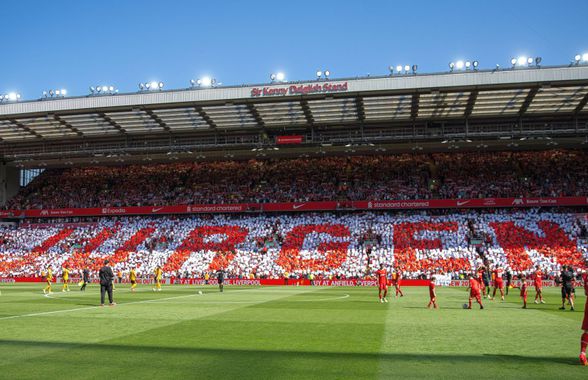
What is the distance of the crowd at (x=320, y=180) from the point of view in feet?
202

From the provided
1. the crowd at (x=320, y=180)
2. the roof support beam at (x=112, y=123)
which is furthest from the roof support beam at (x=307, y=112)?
the roof support beam at (x=112, y=123)

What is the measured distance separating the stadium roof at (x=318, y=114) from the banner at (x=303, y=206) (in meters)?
6.73

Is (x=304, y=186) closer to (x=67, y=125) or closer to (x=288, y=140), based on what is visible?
(x=288, y=140)

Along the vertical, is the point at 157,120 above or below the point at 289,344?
above

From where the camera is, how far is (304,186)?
6638cm

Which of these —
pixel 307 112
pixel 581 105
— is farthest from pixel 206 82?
pixel 581 105

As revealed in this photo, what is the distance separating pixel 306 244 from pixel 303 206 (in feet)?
21.9

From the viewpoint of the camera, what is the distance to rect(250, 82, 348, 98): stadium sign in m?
50.4

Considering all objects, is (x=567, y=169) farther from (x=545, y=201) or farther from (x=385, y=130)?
(x=385, y=130)

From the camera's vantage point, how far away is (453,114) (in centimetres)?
5684

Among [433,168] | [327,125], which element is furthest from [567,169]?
[327,125]

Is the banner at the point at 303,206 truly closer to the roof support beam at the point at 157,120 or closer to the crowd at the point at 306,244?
the crowd at the point at 306,244

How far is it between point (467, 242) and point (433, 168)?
565 inches

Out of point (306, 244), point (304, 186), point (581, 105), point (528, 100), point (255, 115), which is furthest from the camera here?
point (304, 186)
